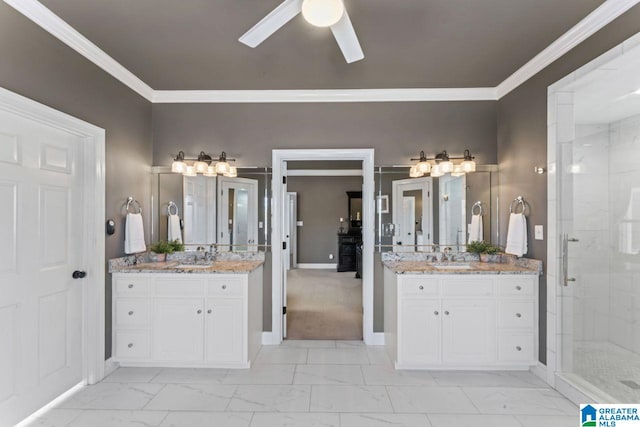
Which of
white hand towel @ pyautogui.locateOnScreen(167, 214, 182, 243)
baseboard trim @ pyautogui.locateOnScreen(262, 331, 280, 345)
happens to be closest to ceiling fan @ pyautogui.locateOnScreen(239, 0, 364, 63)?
white hand towel @ pyautogui.locateOnScreen(167, 214, 182, 243)

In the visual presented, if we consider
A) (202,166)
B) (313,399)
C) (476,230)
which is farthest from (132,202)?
(476,230)

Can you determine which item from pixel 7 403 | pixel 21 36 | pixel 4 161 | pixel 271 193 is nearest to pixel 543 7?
pixel 271 193

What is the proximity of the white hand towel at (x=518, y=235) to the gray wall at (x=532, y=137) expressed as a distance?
54 mm

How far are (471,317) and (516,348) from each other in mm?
459

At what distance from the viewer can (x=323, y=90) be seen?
131 inches

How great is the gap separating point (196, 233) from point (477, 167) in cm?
303

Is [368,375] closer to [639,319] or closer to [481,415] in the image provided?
[481,415]

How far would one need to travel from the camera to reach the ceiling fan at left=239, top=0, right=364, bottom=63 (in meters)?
1.55

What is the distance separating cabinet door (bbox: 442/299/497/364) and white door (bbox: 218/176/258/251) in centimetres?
202

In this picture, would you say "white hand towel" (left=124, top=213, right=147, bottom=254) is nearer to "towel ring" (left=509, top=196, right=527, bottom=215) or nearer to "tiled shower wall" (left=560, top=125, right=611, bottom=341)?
"towel ring" (left=509, top=196, right=527, bottom=215)

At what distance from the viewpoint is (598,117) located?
307 centimetres

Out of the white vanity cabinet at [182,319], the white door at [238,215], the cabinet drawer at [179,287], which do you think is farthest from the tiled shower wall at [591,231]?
the cabinet drawer at [179,287]

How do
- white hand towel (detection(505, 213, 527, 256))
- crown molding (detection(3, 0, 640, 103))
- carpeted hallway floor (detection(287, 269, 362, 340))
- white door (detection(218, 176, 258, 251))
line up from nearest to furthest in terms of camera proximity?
crown molding (detection(3, 0, 640, 103))
white hand towel (detection(505, 213, 527, 256))
white door (detection(218, 176, 258, 251))
carpeted hallway floor (detection(287, 269, 362, 340))

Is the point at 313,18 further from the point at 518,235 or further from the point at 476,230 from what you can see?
the point at 476,230
